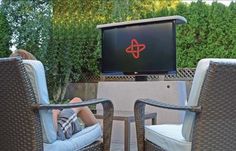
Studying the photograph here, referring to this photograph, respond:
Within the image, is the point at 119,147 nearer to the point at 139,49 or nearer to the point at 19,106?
the point at 139,49

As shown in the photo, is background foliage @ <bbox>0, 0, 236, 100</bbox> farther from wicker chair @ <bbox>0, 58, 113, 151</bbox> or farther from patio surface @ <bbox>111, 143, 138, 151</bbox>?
wicker chair @ <bbox>0, 58, 113, 151</bbox>

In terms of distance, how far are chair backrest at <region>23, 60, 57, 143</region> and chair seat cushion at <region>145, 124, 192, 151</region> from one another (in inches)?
27.1

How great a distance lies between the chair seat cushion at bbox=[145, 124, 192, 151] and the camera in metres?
2.21

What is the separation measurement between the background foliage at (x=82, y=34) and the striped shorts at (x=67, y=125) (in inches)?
195

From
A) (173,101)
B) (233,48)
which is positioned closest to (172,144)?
(173,101)

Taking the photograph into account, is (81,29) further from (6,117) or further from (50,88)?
(6,117)

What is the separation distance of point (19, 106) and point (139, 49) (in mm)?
3109

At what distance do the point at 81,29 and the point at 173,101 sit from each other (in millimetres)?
4082

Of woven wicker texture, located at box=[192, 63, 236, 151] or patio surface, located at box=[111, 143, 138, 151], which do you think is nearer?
woven wicker texture, located at box=[192, 63, 236, 151]

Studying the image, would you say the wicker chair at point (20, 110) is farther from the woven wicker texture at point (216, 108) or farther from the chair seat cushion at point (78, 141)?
the woven wicker texture at point (216, 108)

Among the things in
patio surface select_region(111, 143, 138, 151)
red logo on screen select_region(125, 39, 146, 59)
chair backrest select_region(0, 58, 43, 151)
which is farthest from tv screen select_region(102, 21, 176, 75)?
chair backrest select_region(0, 58, 43, 151)

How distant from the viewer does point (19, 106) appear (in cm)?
214

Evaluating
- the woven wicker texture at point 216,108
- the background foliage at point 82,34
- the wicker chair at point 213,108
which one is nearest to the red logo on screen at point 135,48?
the background foliage at point 82,34

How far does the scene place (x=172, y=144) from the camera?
2287mm
